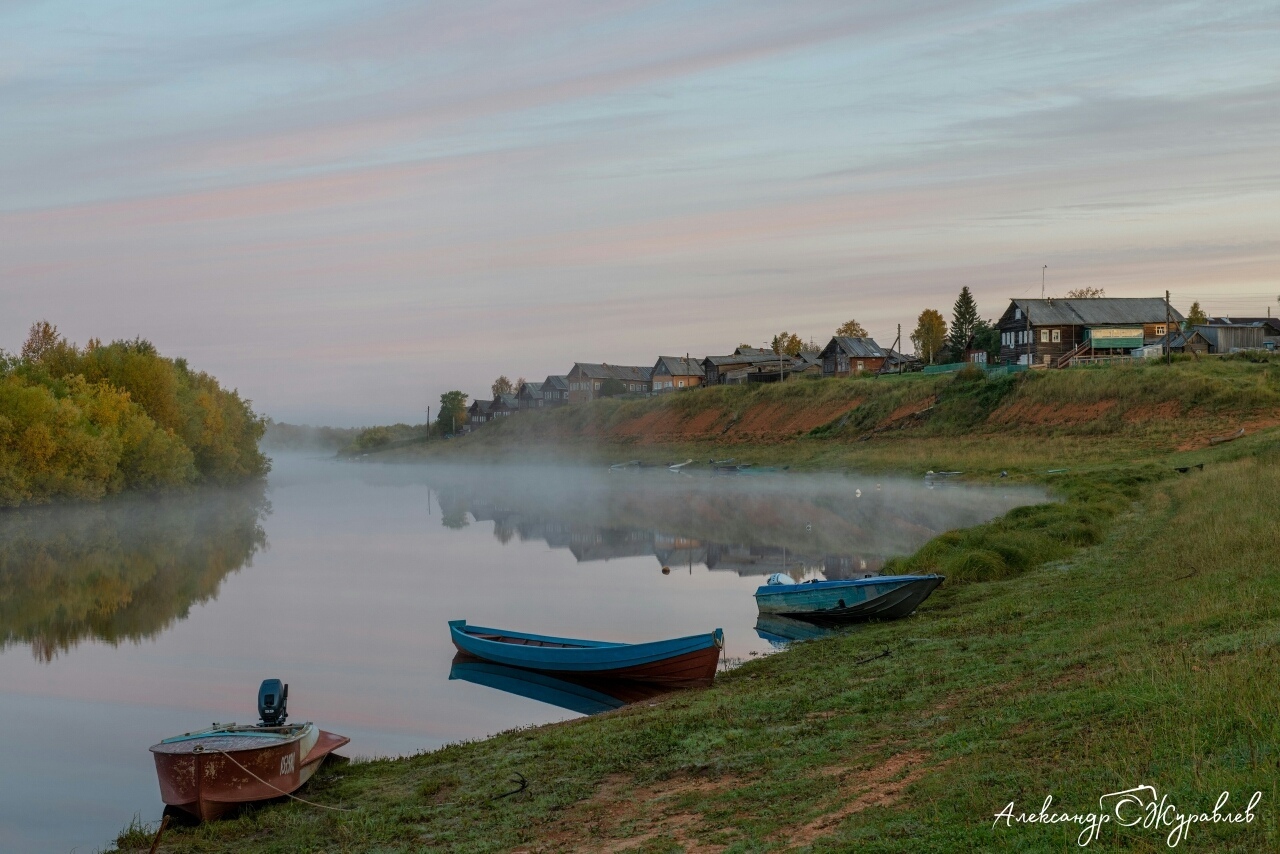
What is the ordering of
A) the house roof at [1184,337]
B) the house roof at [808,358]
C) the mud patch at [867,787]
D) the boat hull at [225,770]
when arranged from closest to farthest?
1. the mud patch at [867,787]
2. the boat hull at [225,770]
3. the house roof at [1184,337]
4. the house roof at [808,358]

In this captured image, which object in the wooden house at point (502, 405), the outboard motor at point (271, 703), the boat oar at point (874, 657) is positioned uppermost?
the wooden house at point (502, 405)

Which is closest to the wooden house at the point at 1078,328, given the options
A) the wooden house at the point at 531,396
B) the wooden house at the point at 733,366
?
the wooden house at the point at 733,366

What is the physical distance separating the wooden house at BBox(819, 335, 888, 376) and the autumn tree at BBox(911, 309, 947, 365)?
12.9m

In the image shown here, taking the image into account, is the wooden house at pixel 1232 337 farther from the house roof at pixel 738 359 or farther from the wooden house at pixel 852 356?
the house roof at pixel 738 359

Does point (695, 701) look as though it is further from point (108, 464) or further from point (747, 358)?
point (747, 358)

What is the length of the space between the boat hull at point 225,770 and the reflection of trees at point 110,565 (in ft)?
49.5

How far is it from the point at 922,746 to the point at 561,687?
11.3m

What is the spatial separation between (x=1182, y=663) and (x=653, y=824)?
6667mm

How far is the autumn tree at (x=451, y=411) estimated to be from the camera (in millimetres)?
191000

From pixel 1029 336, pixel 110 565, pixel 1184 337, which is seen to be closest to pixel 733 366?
pixel 1029 336

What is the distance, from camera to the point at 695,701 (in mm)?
19250

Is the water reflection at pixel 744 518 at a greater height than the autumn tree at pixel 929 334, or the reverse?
the autumn tree at pixel 929 334

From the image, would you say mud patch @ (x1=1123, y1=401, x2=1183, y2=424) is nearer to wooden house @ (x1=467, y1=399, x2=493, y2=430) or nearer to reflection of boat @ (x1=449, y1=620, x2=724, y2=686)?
reflection of boat @ (x1=449, y1=620, x2=724, y2=686)

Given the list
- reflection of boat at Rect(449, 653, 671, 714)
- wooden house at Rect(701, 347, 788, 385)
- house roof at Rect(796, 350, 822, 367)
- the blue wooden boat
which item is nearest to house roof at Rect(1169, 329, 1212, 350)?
house roof at Rect(796, 350, 822, 367)
